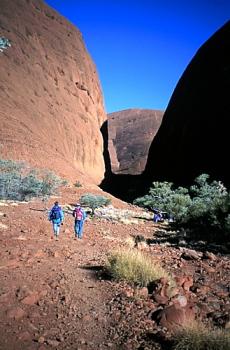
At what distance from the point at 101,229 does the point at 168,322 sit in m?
9.53

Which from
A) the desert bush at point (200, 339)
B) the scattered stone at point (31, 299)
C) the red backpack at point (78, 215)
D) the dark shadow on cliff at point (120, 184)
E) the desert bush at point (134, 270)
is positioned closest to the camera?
the desert bush at point (200, 339)

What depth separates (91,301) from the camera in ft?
16.3

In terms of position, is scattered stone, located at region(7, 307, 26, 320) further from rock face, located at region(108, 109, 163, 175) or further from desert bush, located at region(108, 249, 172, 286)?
rock face, located at region(108, 109, 163, 175)

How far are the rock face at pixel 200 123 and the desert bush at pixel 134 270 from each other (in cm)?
3027

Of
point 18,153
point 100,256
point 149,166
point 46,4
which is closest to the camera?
point 100,256

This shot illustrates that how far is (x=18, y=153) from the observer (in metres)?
32.4

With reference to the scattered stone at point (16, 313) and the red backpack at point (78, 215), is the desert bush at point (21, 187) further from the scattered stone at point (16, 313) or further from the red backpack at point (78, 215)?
the scattered stone at point (16, 313)

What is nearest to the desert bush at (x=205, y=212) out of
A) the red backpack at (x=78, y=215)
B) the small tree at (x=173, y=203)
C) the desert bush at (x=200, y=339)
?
the small tree at (x=173, y=203)

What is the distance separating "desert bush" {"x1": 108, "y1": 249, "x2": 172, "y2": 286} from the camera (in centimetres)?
554

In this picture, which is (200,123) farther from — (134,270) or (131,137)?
(131,137)

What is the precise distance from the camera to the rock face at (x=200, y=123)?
39938 millimetres

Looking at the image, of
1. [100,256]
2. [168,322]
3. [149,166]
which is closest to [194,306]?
[168,322]

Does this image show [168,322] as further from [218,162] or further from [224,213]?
[218,162]

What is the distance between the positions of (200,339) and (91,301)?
1.95 metres
